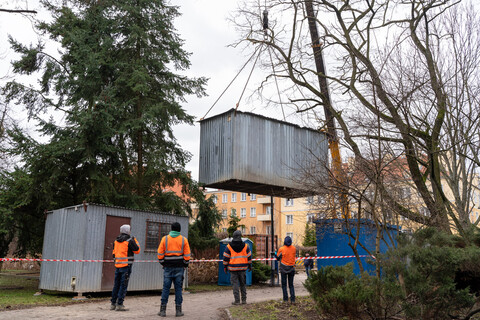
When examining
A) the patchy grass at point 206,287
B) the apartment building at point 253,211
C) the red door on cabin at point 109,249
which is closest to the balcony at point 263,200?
the apartment building at point 253,211

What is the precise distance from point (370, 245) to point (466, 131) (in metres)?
5.23

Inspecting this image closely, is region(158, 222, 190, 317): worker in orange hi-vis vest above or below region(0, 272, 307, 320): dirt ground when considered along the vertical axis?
above

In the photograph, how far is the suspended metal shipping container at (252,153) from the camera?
1306 cm

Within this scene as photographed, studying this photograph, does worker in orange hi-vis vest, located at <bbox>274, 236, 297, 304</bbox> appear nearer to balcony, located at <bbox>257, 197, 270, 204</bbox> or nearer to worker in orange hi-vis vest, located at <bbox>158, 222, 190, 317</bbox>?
worker in orange hi-vis vest, located at <bbox>158, 222, 190, 317</bbox>

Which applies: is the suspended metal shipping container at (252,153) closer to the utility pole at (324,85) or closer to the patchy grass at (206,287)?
the utility pole at (324,85)

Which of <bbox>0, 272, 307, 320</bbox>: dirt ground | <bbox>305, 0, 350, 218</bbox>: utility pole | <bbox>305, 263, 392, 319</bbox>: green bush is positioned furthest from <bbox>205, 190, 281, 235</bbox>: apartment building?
<bbox>305, 263, 392, 319</bbox>: green bush

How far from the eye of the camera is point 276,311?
944 centimetres

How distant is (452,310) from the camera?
6.88 metres

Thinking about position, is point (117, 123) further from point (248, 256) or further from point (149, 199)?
point (248, 256)

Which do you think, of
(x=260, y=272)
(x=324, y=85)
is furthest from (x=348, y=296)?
(x=260, y=272)

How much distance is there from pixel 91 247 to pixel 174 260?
4468mm

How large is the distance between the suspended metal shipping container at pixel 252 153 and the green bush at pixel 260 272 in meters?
5.56

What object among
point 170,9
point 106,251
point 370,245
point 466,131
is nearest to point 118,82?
point 170,9

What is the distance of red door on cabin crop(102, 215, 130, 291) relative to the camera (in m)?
12.7
